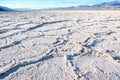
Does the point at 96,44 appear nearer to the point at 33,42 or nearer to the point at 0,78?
the point at 33,42

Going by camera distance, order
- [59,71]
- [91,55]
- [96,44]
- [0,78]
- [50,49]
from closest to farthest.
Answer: [0,78] → [59,71] → [91,55] → [50,49] → [96,44]

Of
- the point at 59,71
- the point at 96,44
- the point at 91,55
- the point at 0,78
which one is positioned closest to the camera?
the point at 0,78

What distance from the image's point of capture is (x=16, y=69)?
8.75 ft

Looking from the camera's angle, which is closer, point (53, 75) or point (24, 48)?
point (53, 75)

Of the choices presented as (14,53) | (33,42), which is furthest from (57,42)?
(14,53)

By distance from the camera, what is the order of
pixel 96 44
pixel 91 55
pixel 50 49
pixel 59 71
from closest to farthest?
pixel 59 71 → pixel 91 55 → pixel 50 49 → pixel 96 44

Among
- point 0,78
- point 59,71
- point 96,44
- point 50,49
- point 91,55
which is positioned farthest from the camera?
point 96,44

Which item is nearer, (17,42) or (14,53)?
(14,53)

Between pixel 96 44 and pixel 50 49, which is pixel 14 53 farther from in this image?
pixel 96 44

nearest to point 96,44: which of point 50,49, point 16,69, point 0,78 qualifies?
point 50,49

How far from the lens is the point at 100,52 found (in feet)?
11.1

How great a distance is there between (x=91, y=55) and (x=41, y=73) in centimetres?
96

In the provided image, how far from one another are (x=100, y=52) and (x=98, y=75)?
950 mm

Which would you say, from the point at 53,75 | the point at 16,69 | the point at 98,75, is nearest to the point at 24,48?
the point at 16,69
